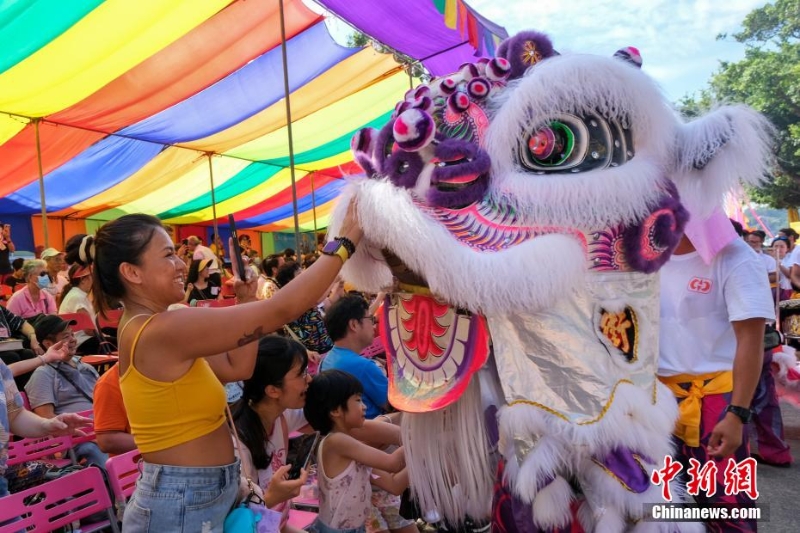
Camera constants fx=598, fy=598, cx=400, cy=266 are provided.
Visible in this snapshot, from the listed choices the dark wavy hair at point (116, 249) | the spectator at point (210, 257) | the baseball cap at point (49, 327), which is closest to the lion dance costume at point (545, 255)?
the dark wavy hair at point (116, 249)

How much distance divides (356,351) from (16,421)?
4.75 ft

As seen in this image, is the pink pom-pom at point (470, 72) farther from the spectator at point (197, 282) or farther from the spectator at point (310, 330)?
the spectator at point (197, 282)

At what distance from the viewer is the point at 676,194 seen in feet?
4.47

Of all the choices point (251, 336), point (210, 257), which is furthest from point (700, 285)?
point (210, 257)

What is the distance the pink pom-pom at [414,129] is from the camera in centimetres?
127

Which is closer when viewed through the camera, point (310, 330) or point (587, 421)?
point (587, 421)

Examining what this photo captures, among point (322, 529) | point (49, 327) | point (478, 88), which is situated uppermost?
point (478, 88)

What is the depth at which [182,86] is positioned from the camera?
5.86 m

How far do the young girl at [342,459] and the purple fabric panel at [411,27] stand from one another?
3.09m

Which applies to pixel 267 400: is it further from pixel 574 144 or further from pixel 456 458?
pixel 574 144

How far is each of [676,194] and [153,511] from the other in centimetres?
137

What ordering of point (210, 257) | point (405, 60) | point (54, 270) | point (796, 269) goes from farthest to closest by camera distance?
1. point (210, 257)
2. point (405, 60)
3. point (54, 270)
4. point (796, 269)

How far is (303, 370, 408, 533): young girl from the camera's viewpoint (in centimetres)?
208

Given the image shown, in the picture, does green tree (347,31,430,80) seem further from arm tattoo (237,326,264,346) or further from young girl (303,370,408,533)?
arm tattoo (237,326,264,346)
